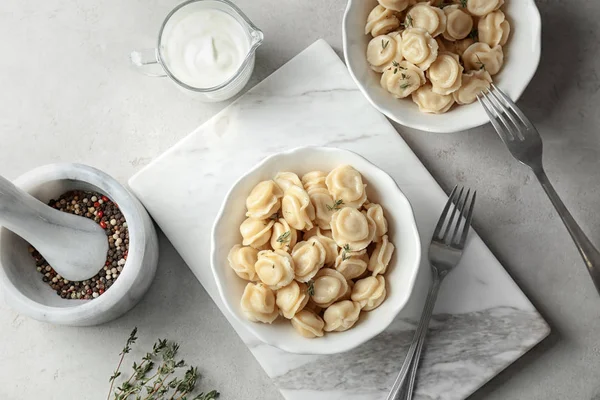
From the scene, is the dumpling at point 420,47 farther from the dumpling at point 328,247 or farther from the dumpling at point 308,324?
the dumpling at point 308,324

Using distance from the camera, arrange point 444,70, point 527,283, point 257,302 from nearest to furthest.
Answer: point 257,302
point 444,70
point 527,283

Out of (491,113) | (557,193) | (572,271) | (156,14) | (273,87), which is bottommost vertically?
(572,271)

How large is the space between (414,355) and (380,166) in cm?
38

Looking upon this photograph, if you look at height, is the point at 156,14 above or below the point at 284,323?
above

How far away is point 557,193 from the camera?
1.41 meters

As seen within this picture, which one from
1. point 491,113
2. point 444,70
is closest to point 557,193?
point 491,113

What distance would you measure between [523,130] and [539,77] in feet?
0.68

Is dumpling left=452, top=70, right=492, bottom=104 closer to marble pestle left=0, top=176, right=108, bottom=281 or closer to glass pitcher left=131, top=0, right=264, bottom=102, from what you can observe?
glass pitcher left=131, top=0, right=264, bottom=102

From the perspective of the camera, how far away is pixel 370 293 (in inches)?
45.4

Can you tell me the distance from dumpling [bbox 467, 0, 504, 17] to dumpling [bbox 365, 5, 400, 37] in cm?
14

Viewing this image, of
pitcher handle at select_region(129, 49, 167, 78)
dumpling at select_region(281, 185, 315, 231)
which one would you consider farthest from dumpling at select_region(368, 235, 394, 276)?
pitcher handle at select_region(129, 49, 167, 78)

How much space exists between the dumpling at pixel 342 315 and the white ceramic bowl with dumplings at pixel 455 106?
0.37 m

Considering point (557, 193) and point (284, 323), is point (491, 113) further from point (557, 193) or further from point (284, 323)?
point (284, 323)

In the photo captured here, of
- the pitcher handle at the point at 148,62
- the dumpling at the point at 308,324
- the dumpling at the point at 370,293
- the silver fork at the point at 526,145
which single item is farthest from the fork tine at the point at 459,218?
the pitcher handle at the point at 148,62
